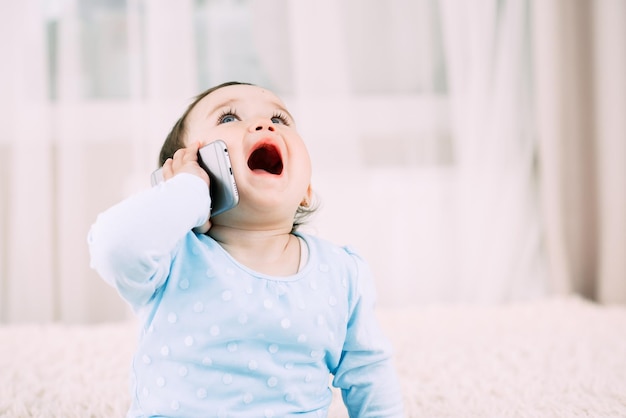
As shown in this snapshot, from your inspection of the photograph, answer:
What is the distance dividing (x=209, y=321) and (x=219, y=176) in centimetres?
16

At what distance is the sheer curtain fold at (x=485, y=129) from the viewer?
181 centimetres

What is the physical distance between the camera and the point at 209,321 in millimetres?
641

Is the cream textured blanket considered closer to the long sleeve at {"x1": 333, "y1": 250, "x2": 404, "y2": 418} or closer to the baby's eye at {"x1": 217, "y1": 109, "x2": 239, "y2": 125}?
the long sleeve at {"x1": 333, "y1": 250, "x2": 404, "y2": 418}

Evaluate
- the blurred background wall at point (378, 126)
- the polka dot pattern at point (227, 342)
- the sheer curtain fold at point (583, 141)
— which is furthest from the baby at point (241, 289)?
the sheer curtain fold at point (583, 141)

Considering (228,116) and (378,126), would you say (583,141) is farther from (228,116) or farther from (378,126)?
(228,116)

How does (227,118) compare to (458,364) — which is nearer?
(227,118)

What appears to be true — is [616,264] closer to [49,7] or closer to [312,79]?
[312,79]

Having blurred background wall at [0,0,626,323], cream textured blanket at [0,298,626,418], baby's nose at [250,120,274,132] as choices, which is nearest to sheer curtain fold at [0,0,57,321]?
blurred background wall at [0,0,626,323]

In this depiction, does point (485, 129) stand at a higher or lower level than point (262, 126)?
higher

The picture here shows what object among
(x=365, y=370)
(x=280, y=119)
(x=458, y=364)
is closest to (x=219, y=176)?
(x=280, y=119)

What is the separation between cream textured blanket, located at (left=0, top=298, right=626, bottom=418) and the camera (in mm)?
882

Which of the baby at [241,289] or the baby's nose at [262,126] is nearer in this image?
the baby at [241,289]

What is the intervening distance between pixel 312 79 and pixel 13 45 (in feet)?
2.72

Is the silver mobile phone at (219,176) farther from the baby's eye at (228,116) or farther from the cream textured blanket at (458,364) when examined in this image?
the cream textured blanket at (458,364)
